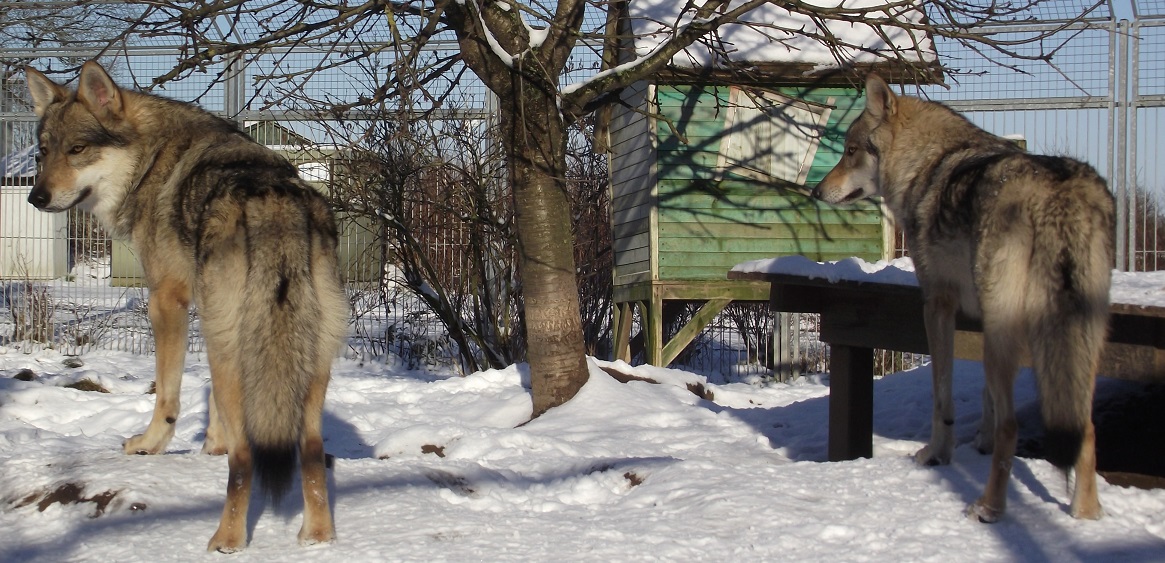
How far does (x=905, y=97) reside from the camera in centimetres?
538

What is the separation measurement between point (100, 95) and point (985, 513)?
430cm

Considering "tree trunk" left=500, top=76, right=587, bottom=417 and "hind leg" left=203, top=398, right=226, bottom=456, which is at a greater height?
"tree trunk" left=500, top=76, right=587, bottom=417

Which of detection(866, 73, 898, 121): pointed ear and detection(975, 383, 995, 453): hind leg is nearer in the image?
detection(975, 383, 995, 453): hind leg

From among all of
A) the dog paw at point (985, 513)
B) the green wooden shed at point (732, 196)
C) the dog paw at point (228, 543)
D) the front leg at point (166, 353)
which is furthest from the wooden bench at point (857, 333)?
A: the green wooden shed at point (732, 196)

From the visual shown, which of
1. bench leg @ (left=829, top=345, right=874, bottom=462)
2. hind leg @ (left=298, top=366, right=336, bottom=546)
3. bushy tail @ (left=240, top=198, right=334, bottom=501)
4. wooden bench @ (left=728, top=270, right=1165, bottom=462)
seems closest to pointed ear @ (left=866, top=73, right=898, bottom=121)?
wooden bench @ (left=728, top=270, right=1165, bottom=462)

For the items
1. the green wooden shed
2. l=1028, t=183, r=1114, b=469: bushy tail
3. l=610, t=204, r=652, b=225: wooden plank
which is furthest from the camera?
l=610, t=204, r=652, b=225: wooden plank

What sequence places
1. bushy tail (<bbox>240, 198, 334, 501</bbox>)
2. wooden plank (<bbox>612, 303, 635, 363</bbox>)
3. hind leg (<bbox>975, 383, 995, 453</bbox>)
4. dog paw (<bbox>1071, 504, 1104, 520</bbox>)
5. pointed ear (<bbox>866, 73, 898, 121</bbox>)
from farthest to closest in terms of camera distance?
wooden plank (<bbox>612, 303, 635, 363</bbox>), pointed ear (<bbox>866, 73, 898, 121</bbox>), hind leg (<bbox>975, 383, 995, 453</bbox>), dog paw (<bbox>1071, 504, 1104, 520</bbox>), bushy tail (<bbox>240, 198, 334, 501</bbox>)

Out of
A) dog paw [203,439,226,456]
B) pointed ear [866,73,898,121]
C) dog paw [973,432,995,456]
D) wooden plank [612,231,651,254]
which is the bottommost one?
dog paw [973,432,995,456]

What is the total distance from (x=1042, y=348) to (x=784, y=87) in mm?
7869

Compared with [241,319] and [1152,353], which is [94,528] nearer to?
[241,319]

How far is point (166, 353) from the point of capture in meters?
4.20

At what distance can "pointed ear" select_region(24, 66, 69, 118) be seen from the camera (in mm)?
4504

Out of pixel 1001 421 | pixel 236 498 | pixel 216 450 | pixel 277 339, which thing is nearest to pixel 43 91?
pixel 216 450

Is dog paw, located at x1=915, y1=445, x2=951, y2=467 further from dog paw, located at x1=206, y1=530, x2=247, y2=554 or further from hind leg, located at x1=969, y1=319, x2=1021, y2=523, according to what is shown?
dog paw, located at x1=206, y1=530, x2=247, y2=554
